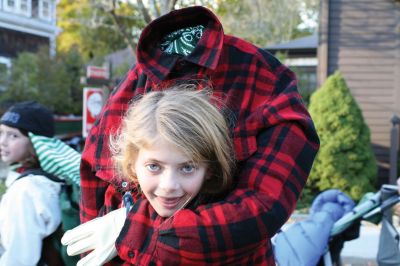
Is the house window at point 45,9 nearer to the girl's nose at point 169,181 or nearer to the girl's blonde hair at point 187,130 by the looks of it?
the girl's blonde hair at point 187,130

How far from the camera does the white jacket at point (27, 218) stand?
2.48 metres

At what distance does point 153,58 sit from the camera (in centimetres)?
154

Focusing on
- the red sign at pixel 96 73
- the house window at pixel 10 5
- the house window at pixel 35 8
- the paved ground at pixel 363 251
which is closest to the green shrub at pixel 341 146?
the paved ground at pixel 363 251

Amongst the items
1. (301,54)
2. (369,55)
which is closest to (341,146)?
(369,55)

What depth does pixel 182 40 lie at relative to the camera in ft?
5.20

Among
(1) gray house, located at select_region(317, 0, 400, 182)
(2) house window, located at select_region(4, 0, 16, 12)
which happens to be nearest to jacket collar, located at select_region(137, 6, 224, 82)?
(2) house window, located at select_region(4, 0, 16, 12)

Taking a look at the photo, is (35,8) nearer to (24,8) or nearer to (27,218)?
(24,8)

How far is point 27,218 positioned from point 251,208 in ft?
5.30

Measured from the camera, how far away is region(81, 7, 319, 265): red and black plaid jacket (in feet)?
4.15

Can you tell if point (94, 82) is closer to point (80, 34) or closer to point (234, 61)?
point (234, 61)

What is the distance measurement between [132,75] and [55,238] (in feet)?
4.53

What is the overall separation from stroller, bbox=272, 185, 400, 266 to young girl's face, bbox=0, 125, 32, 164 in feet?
4.94

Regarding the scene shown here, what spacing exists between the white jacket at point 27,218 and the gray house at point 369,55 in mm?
7337

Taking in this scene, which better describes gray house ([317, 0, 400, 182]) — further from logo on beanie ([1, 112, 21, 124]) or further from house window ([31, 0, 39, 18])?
logo on beanie ([1, 112, 21, 124])
